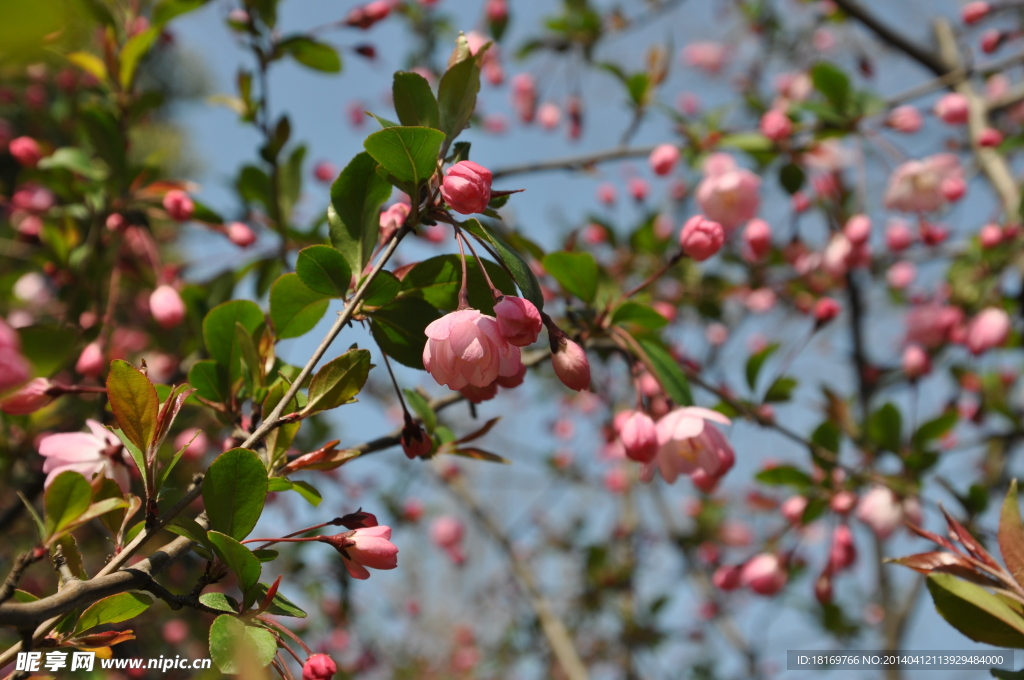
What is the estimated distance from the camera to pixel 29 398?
2.38 feet

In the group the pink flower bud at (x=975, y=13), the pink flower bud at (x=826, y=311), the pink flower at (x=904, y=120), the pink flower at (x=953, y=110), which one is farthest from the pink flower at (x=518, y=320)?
the pink flower bud at (x=975, y=13)

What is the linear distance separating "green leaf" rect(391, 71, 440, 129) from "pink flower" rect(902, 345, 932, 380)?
169 cm

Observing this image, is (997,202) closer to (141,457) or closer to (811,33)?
(811,33)

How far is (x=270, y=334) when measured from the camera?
2.40 feet

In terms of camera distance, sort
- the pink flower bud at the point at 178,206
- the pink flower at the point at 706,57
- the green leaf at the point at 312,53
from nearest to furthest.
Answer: the pink flower bud at the point at 178,206, the green leaf at the point at 312,53, the pink flower at the point at 706,57

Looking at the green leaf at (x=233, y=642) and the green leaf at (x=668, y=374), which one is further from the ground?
the green leaf at (x=668, y=374)

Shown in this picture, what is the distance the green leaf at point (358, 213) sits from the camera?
686 mm

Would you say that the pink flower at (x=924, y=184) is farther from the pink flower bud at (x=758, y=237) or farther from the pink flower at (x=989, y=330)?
the pink flower bud at (x=758, y=237)

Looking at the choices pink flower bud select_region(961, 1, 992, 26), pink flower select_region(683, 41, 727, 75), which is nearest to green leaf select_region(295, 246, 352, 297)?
pink flower bud select_region(961, 1, 992, 26)

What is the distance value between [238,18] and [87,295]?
0.61 metres

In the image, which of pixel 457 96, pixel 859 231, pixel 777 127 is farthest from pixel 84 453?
pixel 859 231

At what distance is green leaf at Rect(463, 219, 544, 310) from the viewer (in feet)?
1.89

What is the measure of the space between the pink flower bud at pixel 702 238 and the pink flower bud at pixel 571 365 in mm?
304

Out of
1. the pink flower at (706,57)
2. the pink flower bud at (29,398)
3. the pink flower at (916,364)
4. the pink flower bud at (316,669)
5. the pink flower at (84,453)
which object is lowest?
the pink flower bud at (316,669)
